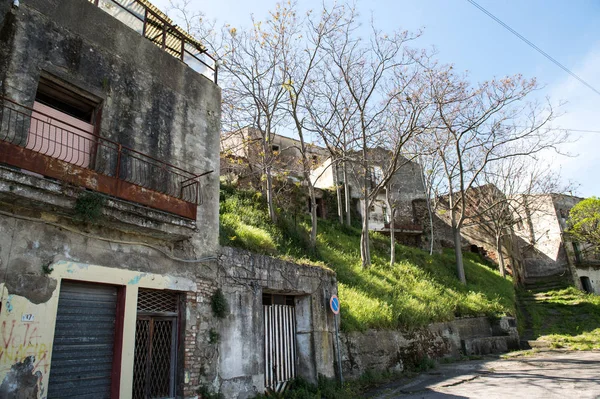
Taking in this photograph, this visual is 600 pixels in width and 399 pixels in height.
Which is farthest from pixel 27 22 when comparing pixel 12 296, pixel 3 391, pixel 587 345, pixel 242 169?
pixel 587 345

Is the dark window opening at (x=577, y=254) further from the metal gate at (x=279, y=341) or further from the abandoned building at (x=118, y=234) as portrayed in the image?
the metal gate at (x=279, y=341)

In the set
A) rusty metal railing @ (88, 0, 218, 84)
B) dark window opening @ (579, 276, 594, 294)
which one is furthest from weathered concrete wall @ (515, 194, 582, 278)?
rusty metal railing @ (88, 0, 218, 84)

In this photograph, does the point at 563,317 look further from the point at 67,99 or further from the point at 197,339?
the point at 67,99

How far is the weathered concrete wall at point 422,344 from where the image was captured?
11.1 metres

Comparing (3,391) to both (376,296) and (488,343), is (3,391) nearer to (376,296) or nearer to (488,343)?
(376,296)

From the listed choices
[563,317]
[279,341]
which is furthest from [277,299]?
[563,317]

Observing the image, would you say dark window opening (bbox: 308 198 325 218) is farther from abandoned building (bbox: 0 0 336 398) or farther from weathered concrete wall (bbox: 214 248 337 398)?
abandoned building (bbox: 0 0 336 398)

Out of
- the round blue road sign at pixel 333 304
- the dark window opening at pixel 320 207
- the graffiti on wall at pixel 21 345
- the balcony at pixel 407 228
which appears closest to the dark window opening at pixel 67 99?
the graffiti on wall at pixel 21 345

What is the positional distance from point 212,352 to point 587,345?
1559cm

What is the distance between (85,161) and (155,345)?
3472 mm

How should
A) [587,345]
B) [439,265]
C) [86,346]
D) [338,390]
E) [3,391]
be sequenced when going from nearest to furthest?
[3,391], [86,346], [338,390], [587,345], [439,265]

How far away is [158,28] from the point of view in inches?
389

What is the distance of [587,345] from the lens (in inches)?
623

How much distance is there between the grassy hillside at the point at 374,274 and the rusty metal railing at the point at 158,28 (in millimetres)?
4341
